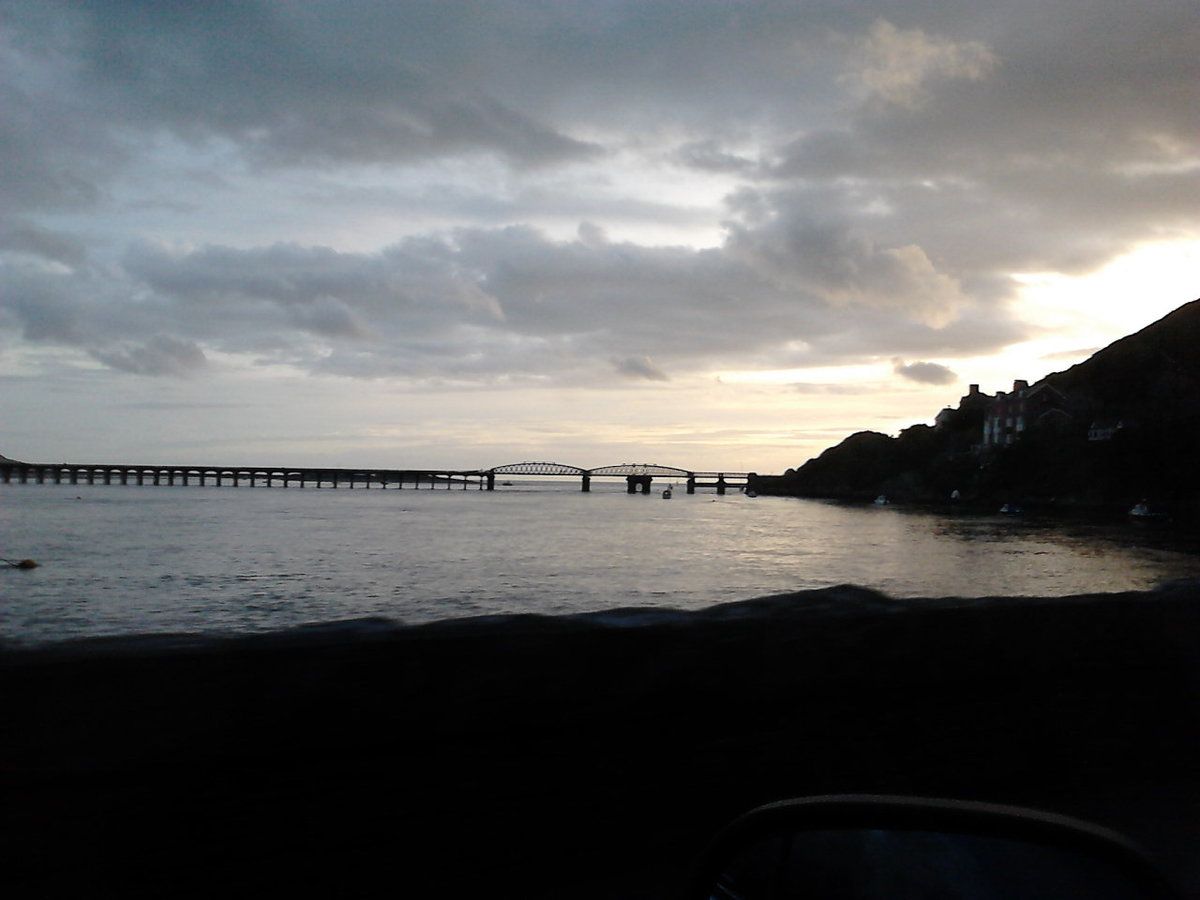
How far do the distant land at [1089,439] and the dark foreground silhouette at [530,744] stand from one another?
82.7 metres

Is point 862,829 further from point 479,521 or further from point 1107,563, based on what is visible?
point 479,521

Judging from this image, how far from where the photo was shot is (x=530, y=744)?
4949 millimetres

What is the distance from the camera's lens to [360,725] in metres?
4.88

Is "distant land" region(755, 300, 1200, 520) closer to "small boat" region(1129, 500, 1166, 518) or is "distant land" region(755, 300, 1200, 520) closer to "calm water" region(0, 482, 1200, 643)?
"small boat" region(1129, 500, 1166, 518)

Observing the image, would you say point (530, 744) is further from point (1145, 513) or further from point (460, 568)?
point (1145, 513)

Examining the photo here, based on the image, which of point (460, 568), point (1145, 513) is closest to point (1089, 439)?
point (1145, 513)

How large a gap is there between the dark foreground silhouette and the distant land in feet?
271

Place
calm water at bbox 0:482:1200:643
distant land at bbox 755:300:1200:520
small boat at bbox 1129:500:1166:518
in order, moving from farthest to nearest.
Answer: distant land at bbox 755:300:1200:520, small boat at bbox 1129:500:1166:518, calm water at bbox 0:482:1200:643

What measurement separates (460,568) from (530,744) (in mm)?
28325

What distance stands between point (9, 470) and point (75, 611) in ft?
653

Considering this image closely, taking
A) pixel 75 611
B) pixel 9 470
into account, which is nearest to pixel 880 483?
pixel 75 611

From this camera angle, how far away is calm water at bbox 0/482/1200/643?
21.5m

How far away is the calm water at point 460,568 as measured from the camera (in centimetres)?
2148

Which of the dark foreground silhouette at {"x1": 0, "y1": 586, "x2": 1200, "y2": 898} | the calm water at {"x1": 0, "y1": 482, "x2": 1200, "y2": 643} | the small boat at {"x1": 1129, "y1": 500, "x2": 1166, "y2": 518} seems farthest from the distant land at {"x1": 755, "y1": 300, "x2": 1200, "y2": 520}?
the dark foreground silhouette at {"x1": 0, "y1": 586, "x2": 1200, "y2": 898}
